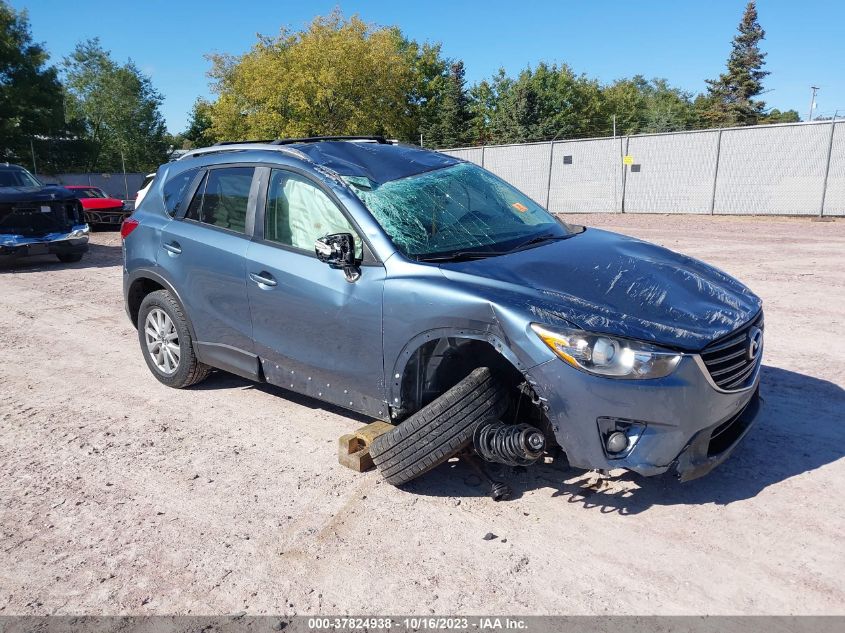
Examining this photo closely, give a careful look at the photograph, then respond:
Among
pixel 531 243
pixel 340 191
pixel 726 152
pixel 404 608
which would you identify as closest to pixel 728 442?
pixel 531 243

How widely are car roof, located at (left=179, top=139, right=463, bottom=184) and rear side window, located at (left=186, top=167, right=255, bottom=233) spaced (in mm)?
155

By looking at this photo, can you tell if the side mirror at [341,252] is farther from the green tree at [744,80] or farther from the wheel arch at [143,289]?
the green tree at [744,80]

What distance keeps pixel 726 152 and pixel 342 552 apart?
20961mm

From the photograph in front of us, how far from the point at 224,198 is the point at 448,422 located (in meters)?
2.49

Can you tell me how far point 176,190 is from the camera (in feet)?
16.5

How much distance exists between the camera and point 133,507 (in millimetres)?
3469

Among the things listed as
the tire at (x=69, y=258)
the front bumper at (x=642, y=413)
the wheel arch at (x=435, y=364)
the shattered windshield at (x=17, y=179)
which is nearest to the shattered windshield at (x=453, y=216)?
the wheel arch at (x=435, y=364)

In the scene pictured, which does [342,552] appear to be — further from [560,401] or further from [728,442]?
[728,442]

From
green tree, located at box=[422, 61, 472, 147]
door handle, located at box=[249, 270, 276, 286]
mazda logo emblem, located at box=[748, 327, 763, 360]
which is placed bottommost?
mazda logo emblem, located at box=[748, 327, 763, 360]

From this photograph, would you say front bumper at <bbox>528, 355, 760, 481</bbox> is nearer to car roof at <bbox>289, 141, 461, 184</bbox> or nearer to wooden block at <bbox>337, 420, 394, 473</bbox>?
wooden block at <bbox>337, 420, 394, 473</bbox>

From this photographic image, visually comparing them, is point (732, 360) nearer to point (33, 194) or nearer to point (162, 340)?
point (162, 340)

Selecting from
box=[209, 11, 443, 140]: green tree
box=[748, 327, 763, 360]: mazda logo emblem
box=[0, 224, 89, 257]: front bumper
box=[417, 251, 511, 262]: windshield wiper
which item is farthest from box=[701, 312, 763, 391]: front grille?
box=[209, 11, 443, 140]: green tree

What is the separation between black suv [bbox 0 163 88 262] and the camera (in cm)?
1160

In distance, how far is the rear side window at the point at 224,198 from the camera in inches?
174
